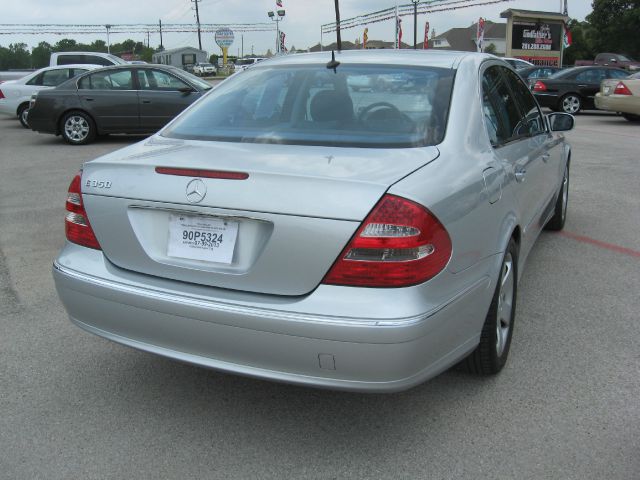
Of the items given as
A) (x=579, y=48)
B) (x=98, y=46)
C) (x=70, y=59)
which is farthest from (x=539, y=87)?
(x=98, y=46)

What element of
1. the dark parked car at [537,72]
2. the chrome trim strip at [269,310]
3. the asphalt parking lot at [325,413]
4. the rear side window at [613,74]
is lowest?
the asphalt parking lot at [325,413]

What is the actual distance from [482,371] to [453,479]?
780 mm

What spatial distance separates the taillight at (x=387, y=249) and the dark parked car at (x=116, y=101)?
422 inches

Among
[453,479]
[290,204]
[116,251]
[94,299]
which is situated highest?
[290,204]

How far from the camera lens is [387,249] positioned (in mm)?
2281

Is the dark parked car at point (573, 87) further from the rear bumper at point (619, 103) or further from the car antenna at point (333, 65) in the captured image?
→ the car antenna at point (333, 65)

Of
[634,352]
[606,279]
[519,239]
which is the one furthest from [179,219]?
[606,279]

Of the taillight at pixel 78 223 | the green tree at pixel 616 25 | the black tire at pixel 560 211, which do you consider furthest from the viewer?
the green tree at pixel 616 25

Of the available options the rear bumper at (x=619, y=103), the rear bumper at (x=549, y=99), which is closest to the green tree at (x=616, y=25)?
the rear bumper at (x=549, y=99)

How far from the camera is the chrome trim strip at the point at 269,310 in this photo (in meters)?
2.25

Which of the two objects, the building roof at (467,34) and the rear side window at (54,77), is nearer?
the rear side window at (54,77)

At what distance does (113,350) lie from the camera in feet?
11.7

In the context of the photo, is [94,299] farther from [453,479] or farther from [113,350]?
[453,479]

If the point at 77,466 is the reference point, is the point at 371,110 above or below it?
above
